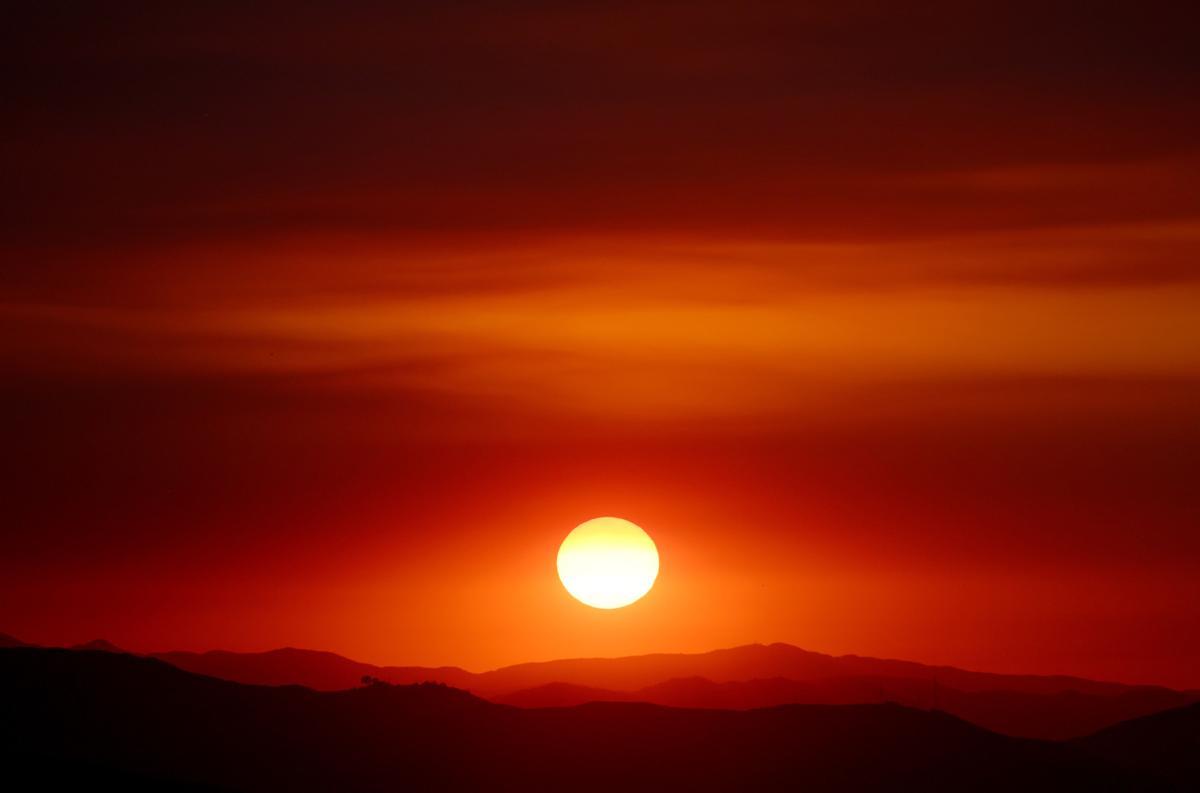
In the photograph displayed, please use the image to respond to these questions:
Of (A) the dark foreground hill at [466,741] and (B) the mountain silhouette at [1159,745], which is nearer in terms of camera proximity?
(A) the dark foreground hill at [466,741]

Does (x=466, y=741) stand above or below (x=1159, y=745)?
below

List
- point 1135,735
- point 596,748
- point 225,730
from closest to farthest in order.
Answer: point 225,730 < point 596,748 < point 1135,735

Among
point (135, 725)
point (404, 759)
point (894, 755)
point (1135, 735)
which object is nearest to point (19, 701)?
point (135, 725)

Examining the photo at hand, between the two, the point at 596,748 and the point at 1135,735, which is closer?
the point at 596,748

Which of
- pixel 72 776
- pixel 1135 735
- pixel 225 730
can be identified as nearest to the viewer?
pixel 72 776

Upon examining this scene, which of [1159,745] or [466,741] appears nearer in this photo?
[466,741]

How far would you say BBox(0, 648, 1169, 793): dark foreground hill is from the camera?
4877 inches

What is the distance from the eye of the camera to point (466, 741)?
142 m

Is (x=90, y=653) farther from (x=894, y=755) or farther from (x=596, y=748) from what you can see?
(x=894, y=755)

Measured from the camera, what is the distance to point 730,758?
14100 centimetres

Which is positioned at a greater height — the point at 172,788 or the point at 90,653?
the point at 90,653

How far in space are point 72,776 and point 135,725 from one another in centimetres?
3455

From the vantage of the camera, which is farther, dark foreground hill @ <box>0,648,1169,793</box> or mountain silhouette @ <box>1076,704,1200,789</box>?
mountain silhouette @ <box>1076,704,1200,789</box>

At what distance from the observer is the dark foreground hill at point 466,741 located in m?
124
